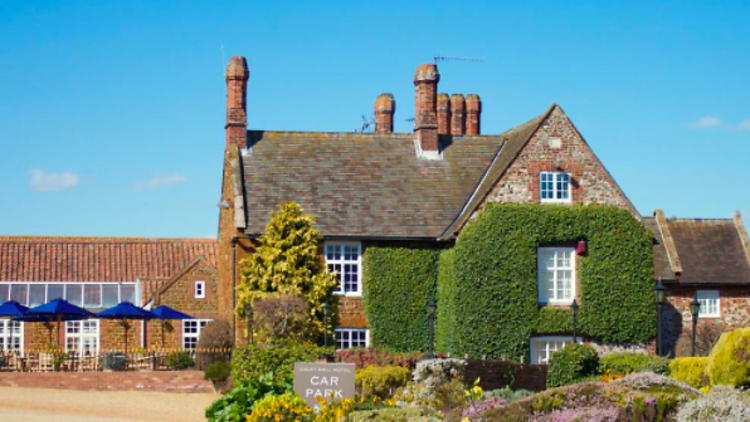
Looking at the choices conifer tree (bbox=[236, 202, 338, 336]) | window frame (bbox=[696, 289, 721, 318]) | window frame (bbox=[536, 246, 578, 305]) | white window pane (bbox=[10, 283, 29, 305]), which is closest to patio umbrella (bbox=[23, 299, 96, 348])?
conifer tree (bbox=[236, 202, 338, 336])

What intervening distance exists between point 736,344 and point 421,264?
18.1 meters

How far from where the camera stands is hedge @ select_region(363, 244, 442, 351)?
35.3m

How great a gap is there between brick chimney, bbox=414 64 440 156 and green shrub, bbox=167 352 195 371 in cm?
1067

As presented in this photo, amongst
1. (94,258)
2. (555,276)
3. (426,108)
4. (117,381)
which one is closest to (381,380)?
(555,276)

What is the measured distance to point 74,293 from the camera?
56.6m

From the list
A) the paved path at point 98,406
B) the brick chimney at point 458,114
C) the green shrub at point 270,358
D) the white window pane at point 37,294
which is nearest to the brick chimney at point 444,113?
the brick chimney at point 458,114

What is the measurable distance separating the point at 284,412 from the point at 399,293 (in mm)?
17237

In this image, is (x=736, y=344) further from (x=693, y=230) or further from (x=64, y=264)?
(x=64, y=264)

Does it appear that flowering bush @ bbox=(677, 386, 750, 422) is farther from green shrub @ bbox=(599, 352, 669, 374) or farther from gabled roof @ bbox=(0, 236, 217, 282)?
gabled roof @ bbox=(0, 236, 217, 282)

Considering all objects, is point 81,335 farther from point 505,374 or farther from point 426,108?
point 505,374

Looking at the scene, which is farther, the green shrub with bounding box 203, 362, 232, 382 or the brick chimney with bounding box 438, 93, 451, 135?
the brick chimney with bounding box 438, 93, 451, 135

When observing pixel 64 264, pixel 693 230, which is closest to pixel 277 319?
pixel 693 230

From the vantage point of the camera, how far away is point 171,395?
3328 cm

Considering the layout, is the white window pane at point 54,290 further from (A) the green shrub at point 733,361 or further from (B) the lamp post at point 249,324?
(A) the green shrub at point 733,361
